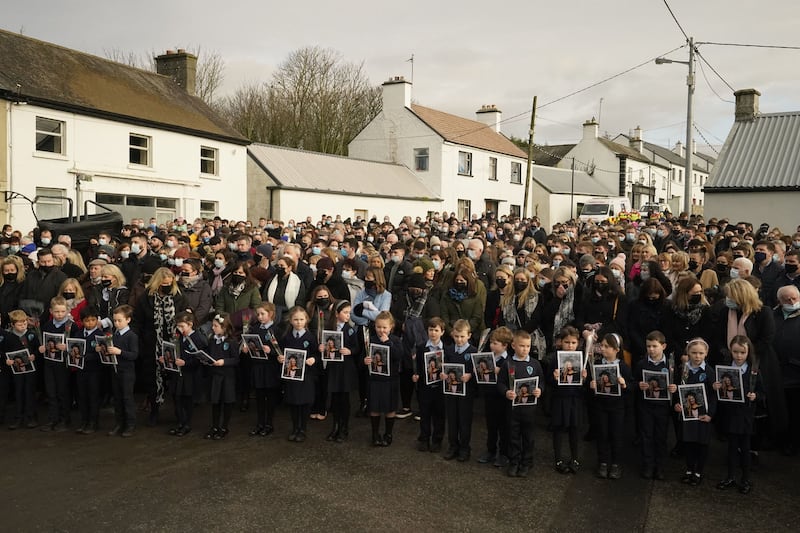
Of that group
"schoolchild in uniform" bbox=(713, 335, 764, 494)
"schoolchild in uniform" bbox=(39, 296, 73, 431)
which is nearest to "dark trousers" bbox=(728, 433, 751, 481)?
"schoolchild in uniform" bbox=(713, 335, 764, 494)

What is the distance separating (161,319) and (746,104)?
2593 centimetres

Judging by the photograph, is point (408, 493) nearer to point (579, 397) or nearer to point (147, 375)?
point (579, 397)

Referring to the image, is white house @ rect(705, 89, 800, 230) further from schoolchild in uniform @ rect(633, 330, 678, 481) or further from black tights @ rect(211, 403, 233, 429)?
black tights @ rect(211, 403, 233, 429)

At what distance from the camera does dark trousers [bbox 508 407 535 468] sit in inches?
265

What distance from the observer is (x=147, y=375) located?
855 cm

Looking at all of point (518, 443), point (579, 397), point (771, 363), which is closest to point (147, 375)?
point (518, 443)

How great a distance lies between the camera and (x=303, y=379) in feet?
25.2

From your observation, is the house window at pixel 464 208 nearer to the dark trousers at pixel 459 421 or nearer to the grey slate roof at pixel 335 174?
the grey slate roof at pixel 335 174

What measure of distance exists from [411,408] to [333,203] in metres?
24.4

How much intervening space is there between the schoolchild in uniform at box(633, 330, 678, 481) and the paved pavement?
0.60 ft

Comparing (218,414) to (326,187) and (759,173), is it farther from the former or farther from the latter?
(326,187)

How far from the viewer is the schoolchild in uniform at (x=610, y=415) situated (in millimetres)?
6641

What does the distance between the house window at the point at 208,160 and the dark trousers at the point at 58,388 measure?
2162 cm

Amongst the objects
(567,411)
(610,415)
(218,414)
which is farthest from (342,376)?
(610,415)
